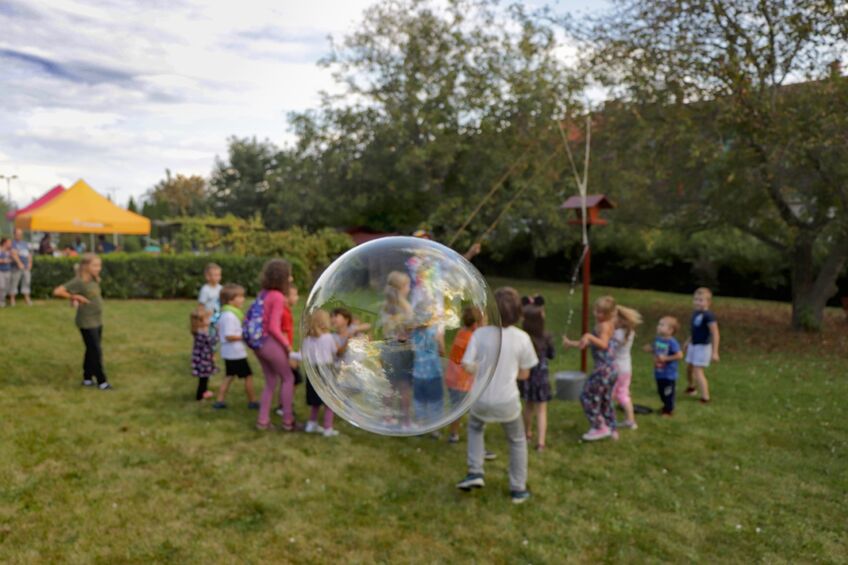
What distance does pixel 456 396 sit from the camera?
3.12 m

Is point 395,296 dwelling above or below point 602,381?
above

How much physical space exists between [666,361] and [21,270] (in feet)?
44.3

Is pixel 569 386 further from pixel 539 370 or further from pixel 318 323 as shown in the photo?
pixel 318 323

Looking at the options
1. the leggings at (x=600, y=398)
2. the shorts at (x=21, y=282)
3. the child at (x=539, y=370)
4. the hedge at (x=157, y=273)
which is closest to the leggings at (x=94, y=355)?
the child at (x=539, y=370)

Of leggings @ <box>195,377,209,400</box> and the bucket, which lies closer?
leggings @ <box>195,377,209,400</box>

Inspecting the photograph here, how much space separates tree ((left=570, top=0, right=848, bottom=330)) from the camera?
10367mm

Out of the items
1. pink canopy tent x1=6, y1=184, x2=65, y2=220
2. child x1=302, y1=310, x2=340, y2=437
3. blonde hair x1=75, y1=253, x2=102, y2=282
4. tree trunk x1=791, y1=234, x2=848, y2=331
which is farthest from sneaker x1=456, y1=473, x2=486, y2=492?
pink canopy tent x1=6, y1=184, x2=65, y2=220

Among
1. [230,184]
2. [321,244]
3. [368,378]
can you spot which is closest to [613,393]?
[368,378]

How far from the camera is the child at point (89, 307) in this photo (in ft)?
24.1

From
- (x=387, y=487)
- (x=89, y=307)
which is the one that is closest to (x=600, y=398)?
(x=387, y=487)

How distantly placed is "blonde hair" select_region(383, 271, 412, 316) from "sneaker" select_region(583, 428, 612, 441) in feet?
13.4

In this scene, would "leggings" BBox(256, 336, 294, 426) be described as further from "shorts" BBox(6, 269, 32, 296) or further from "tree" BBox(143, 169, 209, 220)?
"tree" BBox(143, 169, 209, 220)

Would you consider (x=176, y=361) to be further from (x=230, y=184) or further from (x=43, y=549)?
(x=230, y=184)

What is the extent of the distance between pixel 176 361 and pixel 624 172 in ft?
34.2
